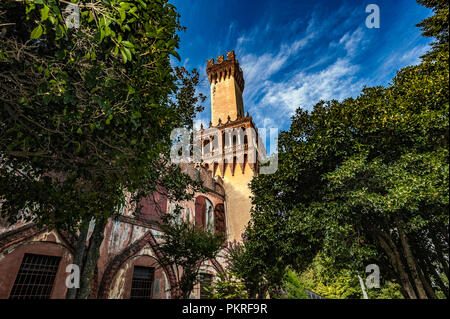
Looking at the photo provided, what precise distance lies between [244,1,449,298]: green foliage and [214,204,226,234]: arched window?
26.9ft

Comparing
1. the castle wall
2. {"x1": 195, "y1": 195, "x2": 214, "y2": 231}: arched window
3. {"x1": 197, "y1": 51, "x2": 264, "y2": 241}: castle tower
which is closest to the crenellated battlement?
{"x1": 197, "y1": 51, "x2": 264, "y2": 241}: castle tower

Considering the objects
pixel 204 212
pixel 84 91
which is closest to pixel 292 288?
pixel 204 212

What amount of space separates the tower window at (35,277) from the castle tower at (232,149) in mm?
11852

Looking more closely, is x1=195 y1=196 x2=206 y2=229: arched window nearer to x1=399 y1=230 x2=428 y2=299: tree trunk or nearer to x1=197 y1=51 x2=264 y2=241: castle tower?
x1=197 y1=51 x2=264 y2=241: castle tower

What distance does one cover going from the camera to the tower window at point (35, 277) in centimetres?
814

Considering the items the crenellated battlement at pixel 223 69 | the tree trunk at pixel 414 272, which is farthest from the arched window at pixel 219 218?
the crenellated battlement at pixel 223 69

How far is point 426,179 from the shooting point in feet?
18.8

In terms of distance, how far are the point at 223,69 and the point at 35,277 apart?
24117mm

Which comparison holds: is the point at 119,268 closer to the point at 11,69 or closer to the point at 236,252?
the point at 236,252

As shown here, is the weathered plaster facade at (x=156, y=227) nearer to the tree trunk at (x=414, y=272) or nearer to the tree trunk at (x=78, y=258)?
the tree trunk at (x=78, y=258)

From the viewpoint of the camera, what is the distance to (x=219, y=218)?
1870 centimetres

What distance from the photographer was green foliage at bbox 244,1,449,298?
5.99 metres

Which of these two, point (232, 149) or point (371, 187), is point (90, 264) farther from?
point (232, 149)
